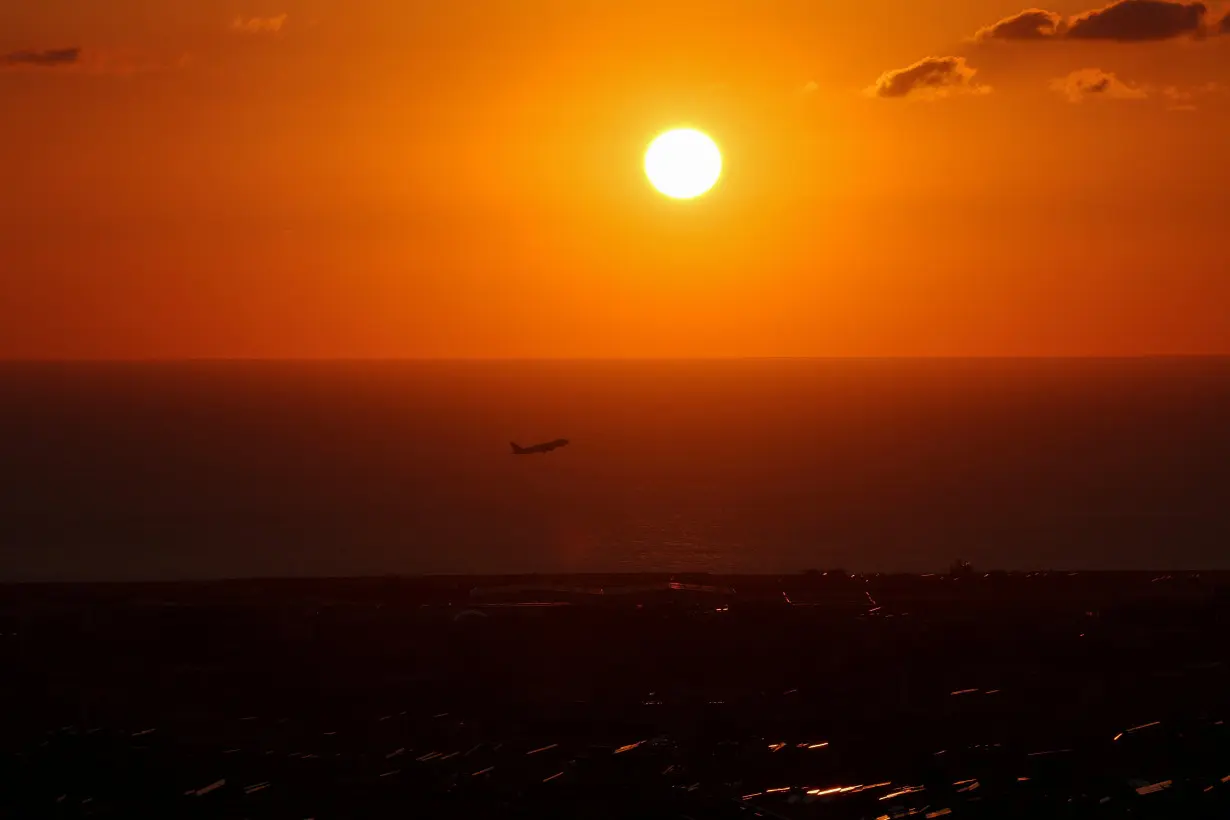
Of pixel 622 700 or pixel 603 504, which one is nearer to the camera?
pixel 622 700

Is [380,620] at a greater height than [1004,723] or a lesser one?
greater

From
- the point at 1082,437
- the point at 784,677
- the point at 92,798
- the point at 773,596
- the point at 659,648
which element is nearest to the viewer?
the point at 92,798

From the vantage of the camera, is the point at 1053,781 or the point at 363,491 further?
the point at 363,491

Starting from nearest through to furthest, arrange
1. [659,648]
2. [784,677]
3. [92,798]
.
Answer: [92,798], [784,677], [659,648]

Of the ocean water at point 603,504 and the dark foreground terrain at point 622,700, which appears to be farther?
the ocean water at point 603,504

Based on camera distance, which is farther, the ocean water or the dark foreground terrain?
the ocean water

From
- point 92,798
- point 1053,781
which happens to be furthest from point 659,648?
point 92,798

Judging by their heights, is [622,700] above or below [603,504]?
above

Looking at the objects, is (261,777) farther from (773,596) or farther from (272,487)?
(272,487)
